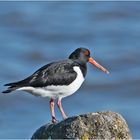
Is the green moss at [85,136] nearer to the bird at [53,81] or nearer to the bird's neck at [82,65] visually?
the bird at [53,81]

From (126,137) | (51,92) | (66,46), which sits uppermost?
(66,46)

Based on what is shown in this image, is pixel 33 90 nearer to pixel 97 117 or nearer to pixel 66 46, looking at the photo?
pixel 97 117

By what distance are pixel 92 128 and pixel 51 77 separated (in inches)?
109

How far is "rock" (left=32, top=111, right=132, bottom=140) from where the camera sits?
9906 mm

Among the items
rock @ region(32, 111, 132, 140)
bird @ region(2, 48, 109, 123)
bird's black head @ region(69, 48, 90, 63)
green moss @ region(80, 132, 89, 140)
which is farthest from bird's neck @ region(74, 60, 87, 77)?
green moss @ region(80, 132, 89, 140)

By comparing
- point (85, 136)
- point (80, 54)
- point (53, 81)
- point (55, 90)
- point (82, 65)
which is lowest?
point (85, 136)

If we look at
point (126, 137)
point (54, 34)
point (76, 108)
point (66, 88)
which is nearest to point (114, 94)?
point (76, 108)

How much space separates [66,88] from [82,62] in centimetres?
91

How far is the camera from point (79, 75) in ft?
42.3

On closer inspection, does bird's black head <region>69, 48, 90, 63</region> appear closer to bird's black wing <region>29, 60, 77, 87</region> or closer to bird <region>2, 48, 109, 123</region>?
bird <region>2, 48, 109, 123</region>

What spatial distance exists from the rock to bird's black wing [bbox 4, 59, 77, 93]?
7.68 ft

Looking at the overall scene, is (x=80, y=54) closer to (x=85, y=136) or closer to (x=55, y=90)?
(x=55, y=90)

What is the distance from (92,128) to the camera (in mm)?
9930

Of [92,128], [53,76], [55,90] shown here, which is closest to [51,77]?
[53,76]
